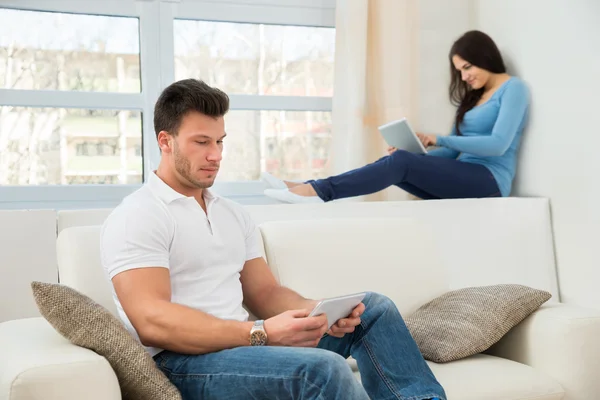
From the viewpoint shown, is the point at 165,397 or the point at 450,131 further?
the point at 450,131

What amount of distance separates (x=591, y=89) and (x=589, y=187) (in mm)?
411

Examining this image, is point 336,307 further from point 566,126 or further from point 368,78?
point 368,78

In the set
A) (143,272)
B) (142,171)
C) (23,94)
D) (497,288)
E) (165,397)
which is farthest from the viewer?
(142,171)

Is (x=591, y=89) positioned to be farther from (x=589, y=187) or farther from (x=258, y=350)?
(x=258, y=350)

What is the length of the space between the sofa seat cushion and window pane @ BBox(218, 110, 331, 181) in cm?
185

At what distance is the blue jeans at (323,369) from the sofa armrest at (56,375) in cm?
20

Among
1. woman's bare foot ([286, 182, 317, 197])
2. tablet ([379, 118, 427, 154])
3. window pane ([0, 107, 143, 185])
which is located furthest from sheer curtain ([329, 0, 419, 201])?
window pane ([0, 107, 143, 185])

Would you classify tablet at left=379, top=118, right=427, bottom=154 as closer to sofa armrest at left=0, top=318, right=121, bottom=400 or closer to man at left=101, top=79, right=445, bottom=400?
man at left=101, top=79, right=445, bottom=400

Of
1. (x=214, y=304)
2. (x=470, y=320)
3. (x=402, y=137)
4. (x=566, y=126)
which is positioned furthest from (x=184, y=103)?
(x=566, y=126)

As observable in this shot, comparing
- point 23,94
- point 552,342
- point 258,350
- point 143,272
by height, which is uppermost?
point 23,94

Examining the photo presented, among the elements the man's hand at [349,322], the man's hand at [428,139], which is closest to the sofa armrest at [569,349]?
the man's hand at [349,322]

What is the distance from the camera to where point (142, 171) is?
11.6 ft

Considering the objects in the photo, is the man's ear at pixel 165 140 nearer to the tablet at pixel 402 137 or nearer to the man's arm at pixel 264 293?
the man's arm at pixel 264 293

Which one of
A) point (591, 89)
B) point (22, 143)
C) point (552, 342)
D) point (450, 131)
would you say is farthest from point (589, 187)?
point (22, 143)
